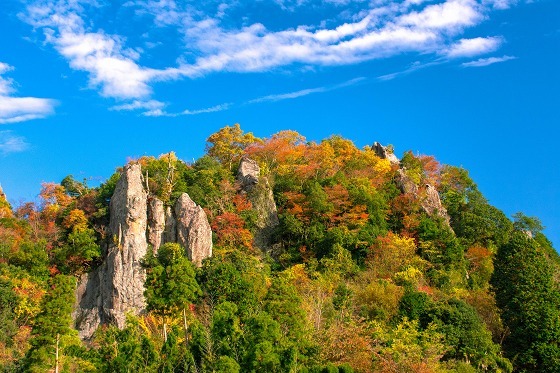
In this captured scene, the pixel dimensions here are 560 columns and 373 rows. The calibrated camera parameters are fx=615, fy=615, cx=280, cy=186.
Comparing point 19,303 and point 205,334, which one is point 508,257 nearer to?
point 205,334

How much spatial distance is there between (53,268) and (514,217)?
91.1 feet

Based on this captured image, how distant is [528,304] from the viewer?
25938 mm

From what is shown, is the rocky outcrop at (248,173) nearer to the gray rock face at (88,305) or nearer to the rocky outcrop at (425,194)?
the rocky outcrop at (425,194)

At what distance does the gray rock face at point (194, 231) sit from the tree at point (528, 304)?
45.5 feet

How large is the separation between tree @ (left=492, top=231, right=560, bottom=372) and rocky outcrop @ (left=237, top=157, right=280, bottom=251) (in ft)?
40.8

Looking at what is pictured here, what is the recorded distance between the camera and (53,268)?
31.6 meters

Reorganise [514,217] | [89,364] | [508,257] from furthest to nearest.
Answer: [514,217], [508,257], [89,364]

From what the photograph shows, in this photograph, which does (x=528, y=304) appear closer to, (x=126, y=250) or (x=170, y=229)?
(x=170, y=229)

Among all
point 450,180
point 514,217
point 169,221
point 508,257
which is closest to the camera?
point 508,257

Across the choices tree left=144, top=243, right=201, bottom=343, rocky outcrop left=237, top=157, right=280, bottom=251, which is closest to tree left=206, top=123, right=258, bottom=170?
rocky outcrop left=237, top=157, right=280, bottom=251

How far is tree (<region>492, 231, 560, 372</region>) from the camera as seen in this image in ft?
83.0

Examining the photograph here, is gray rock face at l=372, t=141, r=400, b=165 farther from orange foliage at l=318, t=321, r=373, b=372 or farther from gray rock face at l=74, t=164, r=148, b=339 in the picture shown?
orange foliage at l=318, t=321, r=373, b=372

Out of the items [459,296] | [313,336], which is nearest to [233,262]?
[313,336]

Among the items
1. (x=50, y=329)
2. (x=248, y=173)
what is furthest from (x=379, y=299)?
(x=50, y=329)
